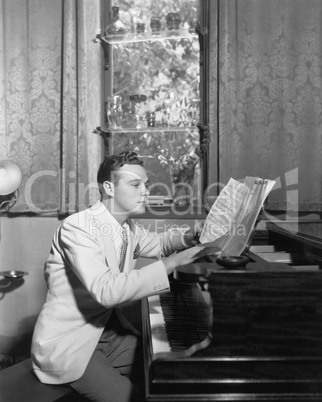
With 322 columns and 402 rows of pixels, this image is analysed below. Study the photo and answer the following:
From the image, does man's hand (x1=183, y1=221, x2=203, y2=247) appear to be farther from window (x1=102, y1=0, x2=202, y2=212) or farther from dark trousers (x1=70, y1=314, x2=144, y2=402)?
window (x1=102, y1=0, x2=202, y2=212)

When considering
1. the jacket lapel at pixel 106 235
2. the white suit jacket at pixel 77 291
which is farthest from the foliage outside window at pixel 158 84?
the white suit jacket at pixel 77 291

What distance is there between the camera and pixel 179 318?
1987 mm

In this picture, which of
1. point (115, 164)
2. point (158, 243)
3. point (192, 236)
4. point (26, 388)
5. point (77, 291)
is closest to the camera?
point (26, 388)

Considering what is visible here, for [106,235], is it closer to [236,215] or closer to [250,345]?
[236,215]

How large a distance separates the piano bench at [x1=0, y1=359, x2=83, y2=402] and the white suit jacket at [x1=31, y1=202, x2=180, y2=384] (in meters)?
0.04

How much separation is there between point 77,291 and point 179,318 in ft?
1.62

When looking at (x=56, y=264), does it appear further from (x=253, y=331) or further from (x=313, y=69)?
(x=313, y=69)

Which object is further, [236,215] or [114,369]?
[114,369]

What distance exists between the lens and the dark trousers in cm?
207

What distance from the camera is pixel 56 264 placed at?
2.20 m

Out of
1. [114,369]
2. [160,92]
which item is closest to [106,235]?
[114,369]

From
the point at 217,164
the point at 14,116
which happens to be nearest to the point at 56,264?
the point at 217,164

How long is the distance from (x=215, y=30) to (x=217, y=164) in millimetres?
905

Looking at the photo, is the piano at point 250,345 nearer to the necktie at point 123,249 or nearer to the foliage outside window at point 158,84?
the necktie at point 123,249
